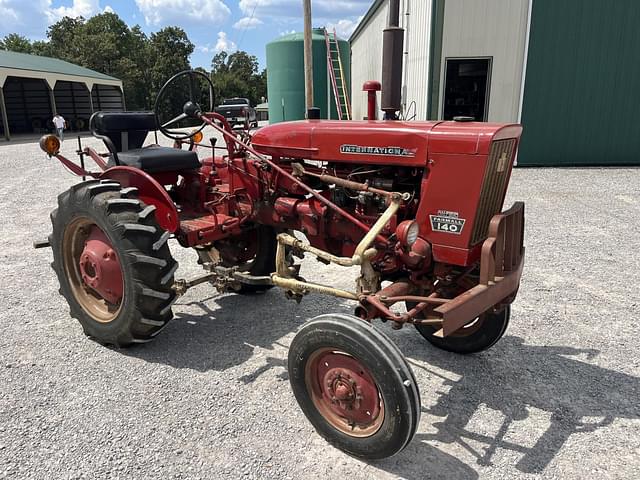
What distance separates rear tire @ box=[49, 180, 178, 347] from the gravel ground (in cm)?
19

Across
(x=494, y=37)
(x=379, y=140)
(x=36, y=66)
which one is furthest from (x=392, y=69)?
(x=36, y=66)

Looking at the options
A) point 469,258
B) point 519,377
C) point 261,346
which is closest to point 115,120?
point 261,346

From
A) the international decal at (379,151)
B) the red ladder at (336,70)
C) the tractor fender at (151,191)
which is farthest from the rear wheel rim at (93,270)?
the red ladder at (336,70)

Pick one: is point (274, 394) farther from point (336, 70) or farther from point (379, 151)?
point (336, 70)

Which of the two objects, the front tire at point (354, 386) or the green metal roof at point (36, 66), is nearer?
the front tire at point (354, 386)

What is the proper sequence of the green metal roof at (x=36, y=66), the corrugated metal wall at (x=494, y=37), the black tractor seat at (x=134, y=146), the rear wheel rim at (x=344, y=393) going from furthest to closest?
1. the green metal roof at (x=36, y=66)
2. the corrugated metal wall at (x=494, y=37)
3. the black tractor seat at (x=134, y=146)
4. the rear wheel rim at (x=344, y=393)

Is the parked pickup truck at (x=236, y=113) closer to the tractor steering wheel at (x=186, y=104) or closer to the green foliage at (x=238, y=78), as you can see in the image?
the tractor steering wheel at (x=186, y=104)

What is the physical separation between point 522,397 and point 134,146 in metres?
3.60

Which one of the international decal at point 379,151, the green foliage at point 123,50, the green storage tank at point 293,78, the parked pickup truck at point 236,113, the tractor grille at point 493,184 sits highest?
the green foliage at point 123,50

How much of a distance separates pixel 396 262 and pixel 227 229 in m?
1.35

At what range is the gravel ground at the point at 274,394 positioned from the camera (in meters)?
2.34

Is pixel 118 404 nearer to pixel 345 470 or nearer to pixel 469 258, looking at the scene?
pixel 345 470

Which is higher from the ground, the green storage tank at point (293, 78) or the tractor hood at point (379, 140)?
the green storage tank at point (293, 78)

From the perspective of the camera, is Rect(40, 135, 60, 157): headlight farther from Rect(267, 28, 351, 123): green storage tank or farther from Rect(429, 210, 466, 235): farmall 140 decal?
Rect(267, 28, 351, 123): green storage tank
